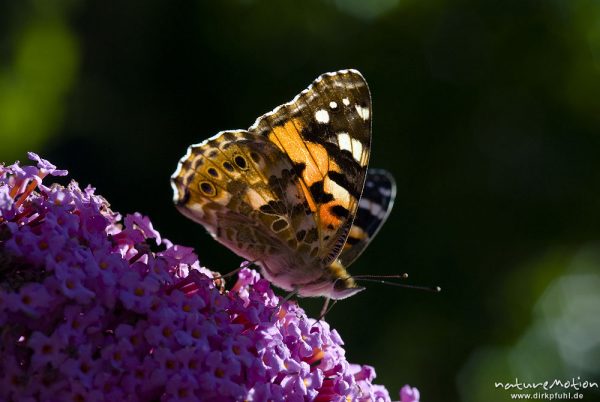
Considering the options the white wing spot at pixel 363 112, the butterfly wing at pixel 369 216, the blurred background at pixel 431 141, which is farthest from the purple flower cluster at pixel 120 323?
the blurred background at pixel 431 141

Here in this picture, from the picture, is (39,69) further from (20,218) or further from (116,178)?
(20,218)

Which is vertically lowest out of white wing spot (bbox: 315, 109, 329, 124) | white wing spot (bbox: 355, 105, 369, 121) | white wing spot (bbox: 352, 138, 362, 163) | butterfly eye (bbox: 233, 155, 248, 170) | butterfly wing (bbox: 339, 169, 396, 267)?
butterfly wing (bbox: 339, 169, 396, 267)

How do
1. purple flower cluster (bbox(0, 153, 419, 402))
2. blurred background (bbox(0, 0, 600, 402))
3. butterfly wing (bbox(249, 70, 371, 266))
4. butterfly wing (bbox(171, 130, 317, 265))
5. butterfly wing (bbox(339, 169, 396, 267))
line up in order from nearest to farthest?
purple flower cluster (bbox(0, 153, 419, 402)) < butterfly wing (bbox(171, 130, 317, 265)) < butterfly wing (bbox(249, 70, 371, 266)) < butterfly wing (bbox(339, 169, 396, 267)) < blurred background (bbox(0, 0, 600, 402))

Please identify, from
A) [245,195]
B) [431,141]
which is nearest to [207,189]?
[245,195]

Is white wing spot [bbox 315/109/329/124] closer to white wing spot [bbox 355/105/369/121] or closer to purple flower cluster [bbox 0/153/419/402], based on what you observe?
white wing spot [bbox 355/105/369/121]

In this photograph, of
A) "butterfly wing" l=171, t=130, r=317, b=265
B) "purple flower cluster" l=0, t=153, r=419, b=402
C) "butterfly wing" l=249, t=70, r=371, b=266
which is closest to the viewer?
"purple flower cluster" l=0, t=153, r=419, b=402

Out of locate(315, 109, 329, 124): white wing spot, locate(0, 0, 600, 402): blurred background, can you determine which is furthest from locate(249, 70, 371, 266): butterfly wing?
locate(0, 0, 600, 402): blurred background

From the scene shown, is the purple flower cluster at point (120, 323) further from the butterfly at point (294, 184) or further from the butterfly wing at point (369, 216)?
the butterfly wing at point (369, 216)
